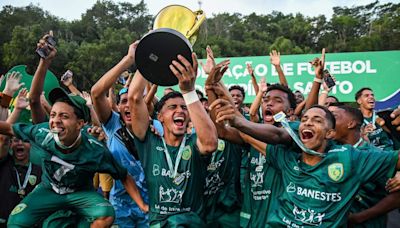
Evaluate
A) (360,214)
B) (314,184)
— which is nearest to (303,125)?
(314,184)

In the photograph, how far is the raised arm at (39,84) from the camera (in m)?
4.96

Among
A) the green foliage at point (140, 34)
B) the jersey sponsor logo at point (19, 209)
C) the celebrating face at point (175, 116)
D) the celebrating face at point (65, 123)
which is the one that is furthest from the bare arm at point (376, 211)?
the green foliage at point (140, 34)

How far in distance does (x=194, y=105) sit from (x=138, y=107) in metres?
0.68

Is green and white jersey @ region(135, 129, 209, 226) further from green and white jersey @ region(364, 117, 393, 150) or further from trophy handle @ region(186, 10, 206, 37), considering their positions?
green and white jersey @ region(364, 117, 393, 150)

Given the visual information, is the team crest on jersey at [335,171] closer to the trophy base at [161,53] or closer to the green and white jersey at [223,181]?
the green and white jersey at [223,181]

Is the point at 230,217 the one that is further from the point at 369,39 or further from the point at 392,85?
the point at 369,39

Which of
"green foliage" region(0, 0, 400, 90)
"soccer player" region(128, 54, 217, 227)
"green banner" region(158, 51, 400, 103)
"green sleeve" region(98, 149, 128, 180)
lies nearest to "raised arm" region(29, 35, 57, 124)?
"green sleeve" region(98, 149, 128, 180)

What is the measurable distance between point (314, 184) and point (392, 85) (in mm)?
9213

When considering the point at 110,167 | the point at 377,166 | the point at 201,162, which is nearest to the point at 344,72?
the point at 377,166

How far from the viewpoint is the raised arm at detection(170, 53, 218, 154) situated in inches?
143

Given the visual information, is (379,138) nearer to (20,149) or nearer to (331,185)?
(331,185)

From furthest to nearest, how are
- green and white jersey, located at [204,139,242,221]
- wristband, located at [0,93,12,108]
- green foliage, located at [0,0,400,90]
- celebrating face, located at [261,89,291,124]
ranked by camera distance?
green foliage, located at [0,0,400,90] < wristband, located at [0,93,12,108] < celebrating face, located at [261,89,291,124] < green and white jersey, located at [204,139,242,221]

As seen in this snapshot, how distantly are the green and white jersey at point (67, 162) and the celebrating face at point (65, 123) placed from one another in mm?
100

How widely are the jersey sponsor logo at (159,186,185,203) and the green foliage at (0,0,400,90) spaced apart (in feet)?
75.9
